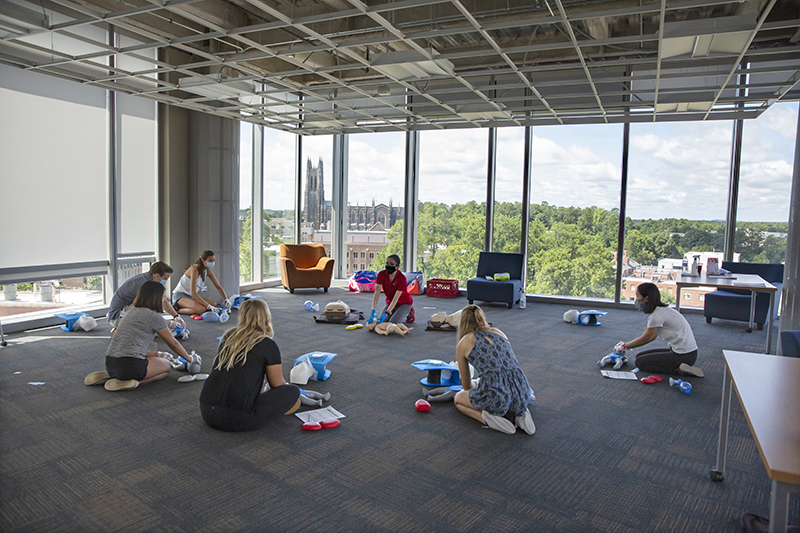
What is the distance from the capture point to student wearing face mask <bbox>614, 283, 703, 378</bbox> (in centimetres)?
530

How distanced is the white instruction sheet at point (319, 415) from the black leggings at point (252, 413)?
208 millimetres

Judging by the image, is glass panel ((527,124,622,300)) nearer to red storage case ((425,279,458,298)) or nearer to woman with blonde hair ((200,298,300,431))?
red storage case ((425,279,458,298))

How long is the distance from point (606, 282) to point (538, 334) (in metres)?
3.59

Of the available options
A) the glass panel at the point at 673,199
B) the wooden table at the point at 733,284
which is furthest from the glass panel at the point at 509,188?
the wooden table at the point at 733,284

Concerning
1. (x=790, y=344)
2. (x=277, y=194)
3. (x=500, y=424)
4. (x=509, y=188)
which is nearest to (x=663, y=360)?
(x=790, y=344)

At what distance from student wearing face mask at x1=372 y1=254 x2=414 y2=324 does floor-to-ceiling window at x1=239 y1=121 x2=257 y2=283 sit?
13.5ft

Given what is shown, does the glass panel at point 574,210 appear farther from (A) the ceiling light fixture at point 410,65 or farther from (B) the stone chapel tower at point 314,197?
(B) the stone chapel tower at point 314,197

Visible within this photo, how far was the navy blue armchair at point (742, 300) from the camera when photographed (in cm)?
798

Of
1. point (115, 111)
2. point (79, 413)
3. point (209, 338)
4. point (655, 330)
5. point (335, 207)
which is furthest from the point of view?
point (335, 207)

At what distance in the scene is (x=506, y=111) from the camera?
337 inches

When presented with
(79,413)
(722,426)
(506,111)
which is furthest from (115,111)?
(722,426)

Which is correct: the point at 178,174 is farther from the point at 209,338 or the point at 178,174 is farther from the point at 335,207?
the point at 335,207

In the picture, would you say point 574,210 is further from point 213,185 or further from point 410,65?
point 213,185

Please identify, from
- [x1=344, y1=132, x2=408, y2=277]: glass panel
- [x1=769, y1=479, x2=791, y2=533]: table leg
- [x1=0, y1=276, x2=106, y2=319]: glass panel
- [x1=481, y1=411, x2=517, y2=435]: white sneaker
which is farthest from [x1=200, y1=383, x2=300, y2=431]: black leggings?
[x1=344, y1=132, x2=408, y2=277]: glass panel
